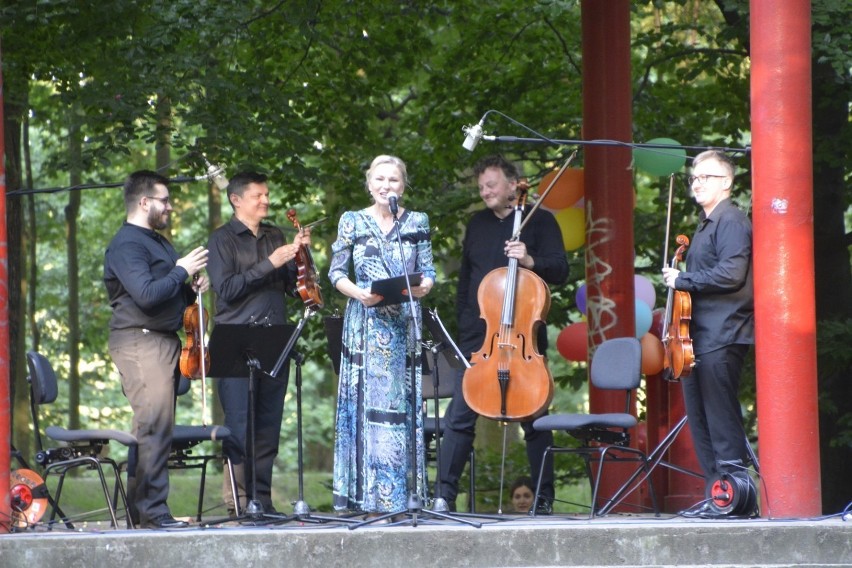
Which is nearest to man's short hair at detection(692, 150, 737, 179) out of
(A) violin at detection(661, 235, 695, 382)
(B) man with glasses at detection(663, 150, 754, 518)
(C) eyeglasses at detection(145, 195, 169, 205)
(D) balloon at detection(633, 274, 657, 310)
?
(B) man with glasses at detection(663, 150, 754, 518)

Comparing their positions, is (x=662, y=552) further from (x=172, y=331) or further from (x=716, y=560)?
(x=172, y=331)

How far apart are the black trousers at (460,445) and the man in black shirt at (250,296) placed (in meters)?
1.01

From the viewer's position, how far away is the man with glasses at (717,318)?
6855 mm

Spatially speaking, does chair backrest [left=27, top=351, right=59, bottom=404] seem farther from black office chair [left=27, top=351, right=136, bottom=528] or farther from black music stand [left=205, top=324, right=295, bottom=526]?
black music stand [left=205, top=324, right=295, bottom=526]

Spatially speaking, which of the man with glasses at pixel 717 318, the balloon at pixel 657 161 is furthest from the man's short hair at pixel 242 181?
the balloon at pixel 657 161

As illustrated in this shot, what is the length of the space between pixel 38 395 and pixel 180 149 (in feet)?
16.3

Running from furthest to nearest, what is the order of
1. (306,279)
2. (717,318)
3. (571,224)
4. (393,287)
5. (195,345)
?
(571,224) < (306,279) < (195,345) < (717,318) < (393,287)

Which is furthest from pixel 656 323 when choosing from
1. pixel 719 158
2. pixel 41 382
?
pixel 41 382

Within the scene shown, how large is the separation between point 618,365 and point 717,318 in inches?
37.8

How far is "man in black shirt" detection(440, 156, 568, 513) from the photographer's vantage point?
7777 millimetres

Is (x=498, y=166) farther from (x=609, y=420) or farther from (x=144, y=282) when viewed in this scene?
(x=144, y=282)

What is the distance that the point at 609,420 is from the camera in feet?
23.8

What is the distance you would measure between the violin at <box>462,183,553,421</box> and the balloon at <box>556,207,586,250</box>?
2617mm

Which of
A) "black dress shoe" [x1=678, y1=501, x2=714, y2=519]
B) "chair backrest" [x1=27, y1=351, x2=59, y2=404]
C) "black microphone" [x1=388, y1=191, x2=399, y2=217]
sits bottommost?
"black dress shoe" [x1=678, y1=501, x2=714, y2=519]
